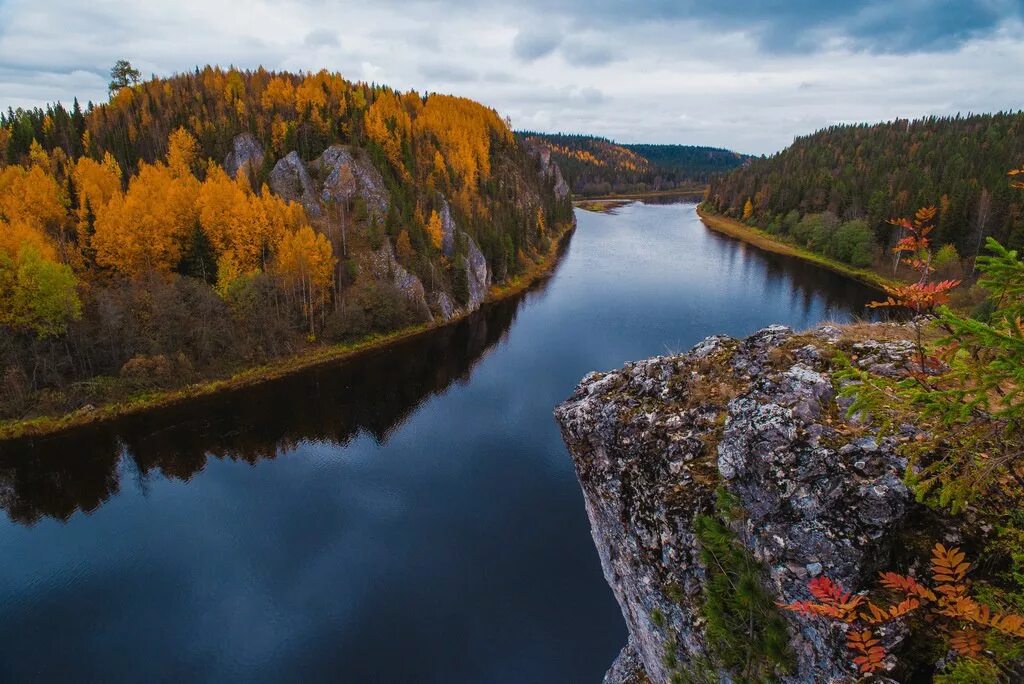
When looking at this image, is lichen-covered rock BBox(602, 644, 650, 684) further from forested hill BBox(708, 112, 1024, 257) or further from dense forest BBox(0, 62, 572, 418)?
forested hill BBox(708, 112, 1024, 257)

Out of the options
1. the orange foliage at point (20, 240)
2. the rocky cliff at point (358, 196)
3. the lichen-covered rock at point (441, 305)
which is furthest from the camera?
the rocky cliff at point (358, 196)

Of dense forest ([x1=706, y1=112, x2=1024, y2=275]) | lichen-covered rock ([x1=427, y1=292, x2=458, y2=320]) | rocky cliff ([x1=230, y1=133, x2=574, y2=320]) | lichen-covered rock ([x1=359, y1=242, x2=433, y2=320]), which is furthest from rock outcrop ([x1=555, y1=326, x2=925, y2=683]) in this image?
rocky cliff ([x1=230, y1=133, x2=574, y2=320])

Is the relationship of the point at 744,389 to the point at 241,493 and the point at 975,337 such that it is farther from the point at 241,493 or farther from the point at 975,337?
the point at 241,493

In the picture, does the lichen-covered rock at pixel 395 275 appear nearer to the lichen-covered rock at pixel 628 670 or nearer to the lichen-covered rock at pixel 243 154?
the lichen-covered rock at pixel 243 154

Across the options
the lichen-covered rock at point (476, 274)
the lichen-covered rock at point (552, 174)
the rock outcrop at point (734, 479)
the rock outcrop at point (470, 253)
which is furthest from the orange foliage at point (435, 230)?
the lichen-covered rock at point (552, 174)

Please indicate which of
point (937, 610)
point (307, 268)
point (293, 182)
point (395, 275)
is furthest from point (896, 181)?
point (937, 610)

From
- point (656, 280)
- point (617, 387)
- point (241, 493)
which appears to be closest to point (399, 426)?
point (241, 493)

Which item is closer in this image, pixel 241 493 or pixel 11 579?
pixel 11 579
